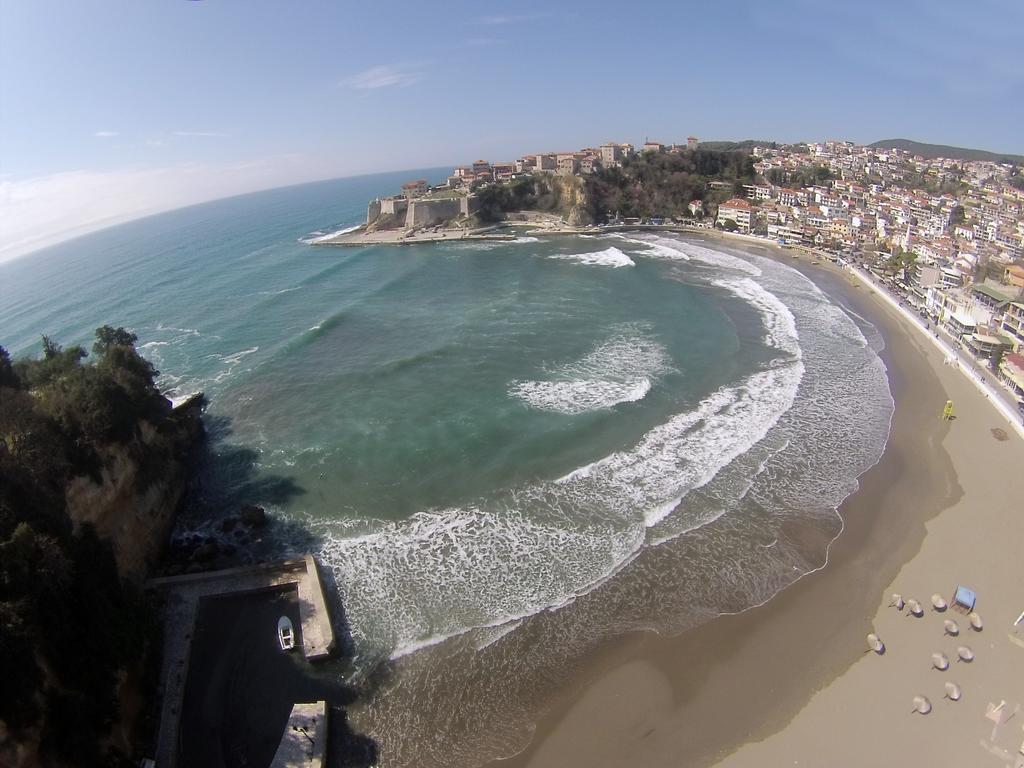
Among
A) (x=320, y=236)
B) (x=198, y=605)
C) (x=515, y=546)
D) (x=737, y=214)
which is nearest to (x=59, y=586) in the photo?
(x=198, y=605)

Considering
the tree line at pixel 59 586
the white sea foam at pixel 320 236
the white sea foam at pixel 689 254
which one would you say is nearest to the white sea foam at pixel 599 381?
the tree line at pixel 59 586

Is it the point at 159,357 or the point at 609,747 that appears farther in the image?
the point at 159,357

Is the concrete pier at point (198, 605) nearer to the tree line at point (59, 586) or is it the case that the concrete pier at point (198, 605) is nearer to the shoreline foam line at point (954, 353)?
the tree line at point (59, 586)

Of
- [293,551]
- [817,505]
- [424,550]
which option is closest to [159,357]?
[293,551]

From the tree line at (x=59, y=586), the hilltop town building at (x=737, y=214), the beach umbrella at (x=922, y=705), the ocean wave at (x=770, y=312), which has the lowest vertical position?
the beach umbrella at (x=922, y=705)

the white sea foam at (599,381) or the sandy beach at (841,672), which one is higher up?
the white sea foam at (599,381)

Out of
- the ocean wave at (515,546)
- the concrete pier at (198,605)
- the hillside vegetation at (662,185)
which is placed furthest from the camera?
the hillside vegetation at (662,185)

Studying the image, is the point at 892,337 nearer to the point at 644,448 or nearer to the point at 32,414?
the point at 644,448
